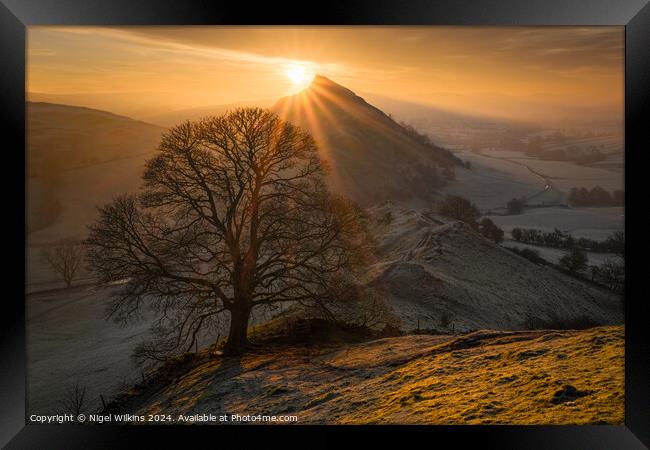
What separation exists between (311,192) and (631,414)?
18.9ft

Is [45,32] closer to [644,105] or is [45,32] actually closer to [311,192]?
[311,192]

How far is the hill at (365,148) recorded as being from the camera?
927 cm

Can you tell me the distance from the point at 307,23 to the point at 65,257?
246 inches

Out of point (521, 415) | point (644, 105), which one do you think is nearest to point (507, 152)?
point (644, 105)

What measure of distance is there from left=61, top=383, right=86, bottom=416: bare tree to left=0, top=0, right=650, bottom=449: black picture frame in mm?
508

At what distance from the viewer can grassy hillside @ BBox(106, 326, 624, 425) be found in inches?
236

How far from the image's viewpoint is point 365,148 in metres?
12.9

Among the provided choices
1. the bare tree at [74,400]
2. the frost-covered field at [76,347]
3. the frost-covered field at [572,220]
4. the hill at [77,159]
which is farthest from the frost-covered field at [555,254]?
the bare tree at [74,400]

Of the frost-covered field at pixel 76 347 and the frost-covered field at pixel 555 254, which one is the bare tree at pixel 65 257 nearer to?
the frost-covered field at pixel 76 347

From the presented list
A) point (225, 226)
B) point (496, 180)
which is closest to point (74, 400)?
point (225, 226)

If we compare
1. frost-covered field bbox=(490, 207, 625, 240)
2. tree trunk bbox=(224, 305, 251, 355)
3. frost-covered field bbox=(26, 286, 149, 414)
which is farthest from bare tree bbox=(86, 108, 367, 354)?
frost-covered field bbox=(490, 207, 625, 240)

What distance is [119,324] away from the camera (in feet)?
31.3

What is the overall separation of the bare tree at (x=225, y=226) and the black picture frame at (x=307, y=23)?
1801mm

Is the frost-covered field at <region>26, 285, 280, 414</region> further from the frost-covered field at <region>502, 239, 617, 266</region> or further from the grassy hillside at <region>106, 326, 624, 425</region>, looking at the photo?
the frost-covered field at <region>502, 239, 617, 266</region>
